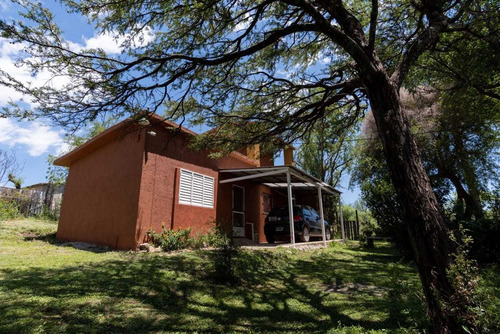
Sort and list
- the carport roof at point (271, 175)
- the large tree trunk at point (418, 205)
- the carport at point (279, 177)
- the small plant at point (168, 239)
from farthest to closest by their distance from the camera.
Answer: the carport roof at point (271, 175)
the carport at point (279, 177)
the small plant at point (168, 239)
the large tree trunk at point (418, 205)

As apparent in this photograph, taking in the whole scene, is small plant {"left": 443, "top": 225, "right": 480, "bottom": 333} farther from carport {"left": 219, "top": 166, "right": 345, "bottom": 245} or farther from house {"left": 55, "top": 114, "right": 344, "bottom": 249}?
carport {"left": 219, "top": 166, "right": 345, "bottom": 245}

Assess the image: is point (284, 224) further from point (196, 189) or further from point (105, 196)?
point (105, 196)

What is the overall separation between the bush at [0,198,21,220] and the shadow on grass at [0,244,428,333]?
1134 cm

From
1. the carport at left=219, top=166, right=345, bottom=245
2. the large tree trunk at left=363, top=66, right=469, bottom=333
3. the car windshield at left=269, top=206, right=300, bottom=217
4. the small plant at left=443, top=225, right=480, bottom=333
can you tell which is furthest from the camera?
the car windshield at left=269, top=206, right=300, bottom=217

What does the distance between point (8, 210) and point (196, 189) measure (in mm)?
12291

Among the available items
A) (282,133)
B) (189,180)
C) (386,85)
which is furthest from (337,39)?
(189,180)

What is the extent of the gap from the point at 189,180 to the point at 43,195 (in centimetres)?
1485

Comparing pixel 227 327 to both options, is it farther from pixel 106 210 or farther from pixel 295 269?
pixel 106 210

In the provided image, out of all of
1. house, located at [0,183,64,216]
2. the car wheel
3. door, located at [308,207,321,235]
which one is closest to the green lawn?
the car wheel

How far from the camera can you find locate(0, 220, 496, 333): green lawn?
11.9 ft

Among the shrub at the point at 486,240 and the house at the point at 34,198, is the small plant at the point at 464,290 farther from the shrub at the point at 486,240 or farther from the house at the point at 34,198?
the house at the point at 34,198

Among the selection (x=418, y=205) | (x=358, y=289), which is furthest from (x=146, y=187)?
(x=418, y=205)

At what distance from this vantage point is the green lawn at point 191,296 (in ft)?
11.9

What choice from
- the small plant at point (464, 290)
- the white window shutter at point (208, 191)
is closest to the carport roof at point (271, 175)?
the white window shutter at point (208, 191)
